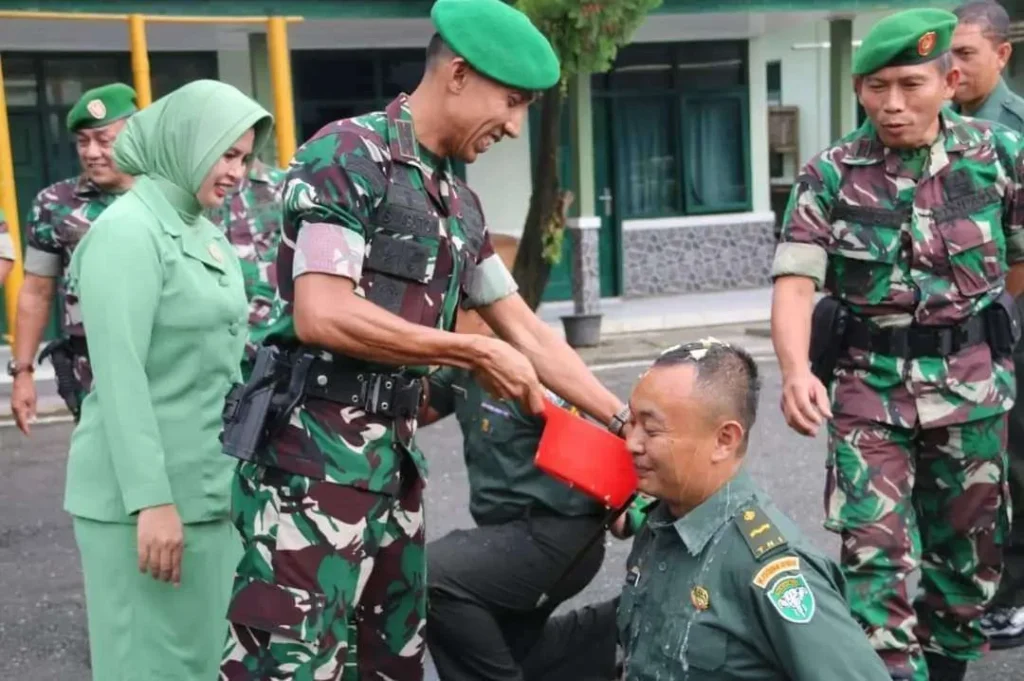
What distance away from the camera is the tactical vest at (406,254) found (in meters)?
2.63

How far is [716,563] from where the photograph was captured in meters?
2.23

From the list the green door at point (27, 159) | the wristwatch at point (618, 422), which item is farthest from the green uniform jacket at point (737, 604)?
the green door at point (27, 159)

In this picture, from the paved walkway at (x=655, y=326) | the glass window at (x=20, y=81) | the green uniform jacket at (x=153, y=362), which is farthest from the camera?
the glass window at (x=20, y=81)

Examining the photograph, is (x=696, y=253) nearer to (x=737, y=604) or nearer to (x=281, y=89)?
(x=281, y=89)

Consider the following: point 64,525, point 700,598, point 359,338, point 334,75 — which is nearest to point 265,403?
point 359,338

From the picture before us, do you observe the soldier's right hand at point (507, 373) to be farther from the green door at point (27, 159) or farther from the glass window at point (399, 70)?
the glass window at point (399, 70)

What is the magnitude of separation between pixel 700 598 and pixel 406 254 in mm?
913

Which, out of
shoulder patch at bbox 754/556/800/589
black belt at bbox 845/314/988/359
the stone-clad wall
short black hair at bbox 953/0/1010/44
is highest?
short black hair at bbox 953/0/1010/44

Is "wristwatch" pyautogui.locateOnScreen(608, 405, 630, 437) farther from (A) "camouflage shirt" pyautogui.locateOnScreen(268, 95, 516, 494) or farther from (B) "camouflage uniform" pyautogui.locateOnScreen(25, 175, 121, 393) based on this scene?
(B) "camouflage uniform" pyautogui.locateOnScreen(25, 175, 121, 393)

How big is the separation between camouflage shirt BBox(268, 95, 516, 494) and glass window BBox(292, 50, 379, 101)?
10.8 meters

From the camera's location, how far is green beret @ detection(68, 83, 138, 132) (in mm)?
4430

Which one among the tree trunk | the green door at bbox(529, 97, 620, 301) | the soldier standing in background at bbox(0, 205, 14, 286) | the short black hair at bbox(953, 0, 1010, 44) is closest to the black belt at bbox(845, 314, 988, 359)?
the short black hair at bbox(953, 0, 1010, 44)

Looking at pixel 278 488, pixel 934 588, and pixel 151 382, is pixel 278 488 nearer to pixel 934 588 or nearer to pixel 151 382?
pixel 151 382

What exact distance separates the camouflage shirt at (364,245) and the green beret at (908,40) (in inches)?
50.8
